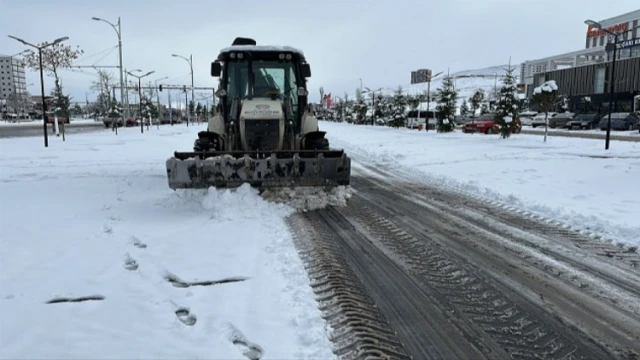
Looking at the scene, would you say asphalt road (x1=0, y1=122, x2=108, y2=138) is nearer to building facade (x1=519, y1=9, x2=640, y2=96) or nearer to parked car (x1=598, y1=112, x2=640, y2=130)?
parked car (x1=598, y1=112, x2=640, y2=130)

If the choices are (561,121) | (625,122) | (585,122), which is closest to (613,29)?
(561,121)

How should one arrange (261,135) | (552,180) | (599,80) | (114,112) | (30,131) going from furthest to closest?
(599,80), (30,131), (114,112), (552,180), (261,135)

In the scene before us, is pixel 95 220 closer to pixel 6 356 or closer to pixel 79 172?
pixel 6 356

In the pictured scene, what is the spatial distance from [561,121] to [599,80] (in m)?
20.9

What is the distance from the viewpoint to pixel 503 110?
26.4 m

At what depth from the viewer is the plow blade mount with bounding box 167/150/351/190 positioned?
24.4 ft

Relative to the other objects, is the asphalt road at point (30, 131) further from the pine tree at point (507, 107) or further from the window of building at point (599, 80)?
the window of building at point (599, 80)

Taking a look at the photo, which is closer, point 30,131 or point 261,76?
point 261,76

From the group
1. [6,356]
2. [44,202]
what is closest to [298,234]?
[6,356]

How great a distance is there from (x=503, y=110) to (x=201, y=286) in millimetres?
25656

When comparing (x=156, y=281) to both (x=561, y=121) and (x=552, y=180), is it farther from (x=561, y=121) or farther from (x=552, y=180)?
(x=561, y=121)

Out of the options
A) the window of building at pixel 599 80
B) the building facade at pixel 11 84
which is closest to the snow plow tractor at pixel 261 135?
the window of building at pixel 599 80

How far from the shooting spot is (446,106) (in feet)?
111

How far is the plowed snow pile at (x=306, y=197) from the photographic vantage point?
7.90 metres
